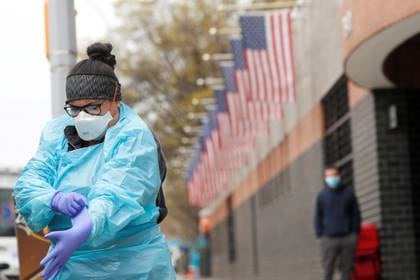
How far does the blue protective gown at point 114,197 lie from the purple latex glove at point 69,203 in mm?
42

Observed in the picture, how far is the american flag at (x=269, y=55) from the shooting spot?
1923cm

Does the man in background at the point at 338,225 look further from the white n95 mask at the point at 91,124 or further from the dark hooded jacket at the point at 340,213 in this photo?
the white n95 mask at the point at 91,124

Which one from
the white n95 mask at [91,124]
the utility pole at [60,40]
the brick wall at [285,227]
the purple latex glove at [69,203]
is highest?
the utility pole at [60,40]

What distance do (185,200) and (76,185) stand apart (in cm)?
6290

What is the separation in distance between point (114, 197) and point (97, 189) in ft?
0.28

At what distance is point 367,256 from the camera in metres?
15.6

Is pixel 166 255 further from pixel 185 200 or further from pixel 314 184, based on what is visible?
pixel 185 200

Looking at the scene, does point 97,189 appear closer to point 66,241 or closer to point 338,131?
point 66,241

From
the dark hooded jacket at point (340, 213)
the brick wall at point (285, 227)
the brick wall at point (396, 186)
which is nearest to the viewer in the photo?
the dark hooded jacket at point (340, 213)

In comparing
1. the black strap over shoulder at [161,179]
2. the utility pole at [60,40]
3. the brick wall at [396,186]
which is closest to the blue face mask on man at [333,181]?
the brick wall at [396,186]

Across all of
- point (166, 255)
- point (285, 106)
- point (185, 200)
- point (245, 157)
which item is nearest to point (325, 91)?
point (285, 106)

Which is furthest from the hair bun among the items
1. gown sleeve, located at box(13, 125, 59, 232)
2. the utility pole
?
the utility pole

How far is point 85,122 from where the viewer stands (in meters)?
4.86

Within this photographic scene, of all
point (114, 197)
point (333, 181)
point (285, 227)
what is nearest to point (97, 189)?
point (114, 197)
